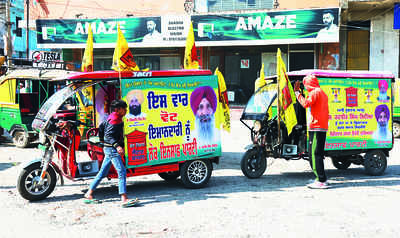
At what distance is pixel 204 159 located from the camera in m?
7.58

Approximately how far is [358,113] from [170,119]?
4080 mm

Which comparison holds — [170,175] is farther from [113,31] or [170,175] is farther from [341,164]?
[113,31]

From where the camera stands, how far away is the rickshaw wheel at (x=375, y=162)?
8.64 m

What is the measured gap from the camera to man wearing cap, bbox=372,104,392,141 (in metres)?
8.75

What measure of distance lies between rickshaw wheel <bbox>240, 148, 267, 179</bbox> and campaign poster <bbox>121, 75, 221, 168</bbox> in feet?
2.40

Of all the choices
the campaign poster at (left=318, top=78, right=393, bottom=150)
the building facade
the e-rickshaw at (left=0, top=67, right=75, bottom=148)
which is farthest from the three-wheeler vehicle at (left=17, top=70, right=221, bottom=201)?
the building facade

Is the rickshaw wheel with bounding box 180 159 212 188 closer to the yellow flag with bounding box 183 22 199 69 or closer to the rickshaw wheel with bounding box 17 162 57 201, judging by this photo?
the rickshaw wheel with bounding box 17 162 57 201

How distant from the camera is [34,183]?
6418mm

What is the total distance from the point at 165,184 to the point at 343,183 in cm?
A: 342

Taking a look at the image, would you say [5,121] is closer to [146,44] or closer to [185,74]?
[185,74]

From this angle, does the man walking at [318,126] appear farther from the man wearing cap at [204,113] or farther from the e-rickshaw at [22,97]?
the e-rickshaw at [22,97]

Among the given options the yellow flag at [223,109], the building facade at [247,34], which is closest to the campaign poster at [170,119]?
the yellow flag at [223,109]

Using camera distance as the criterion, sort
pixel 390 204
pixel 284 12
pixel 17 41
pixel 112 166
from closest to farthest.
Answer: pixel 390 204 < pixel 112 166 < pixel 284 12 < pixel 17 41

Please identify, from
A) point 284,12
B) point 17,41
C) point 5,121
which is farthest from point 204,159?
point 17,41
